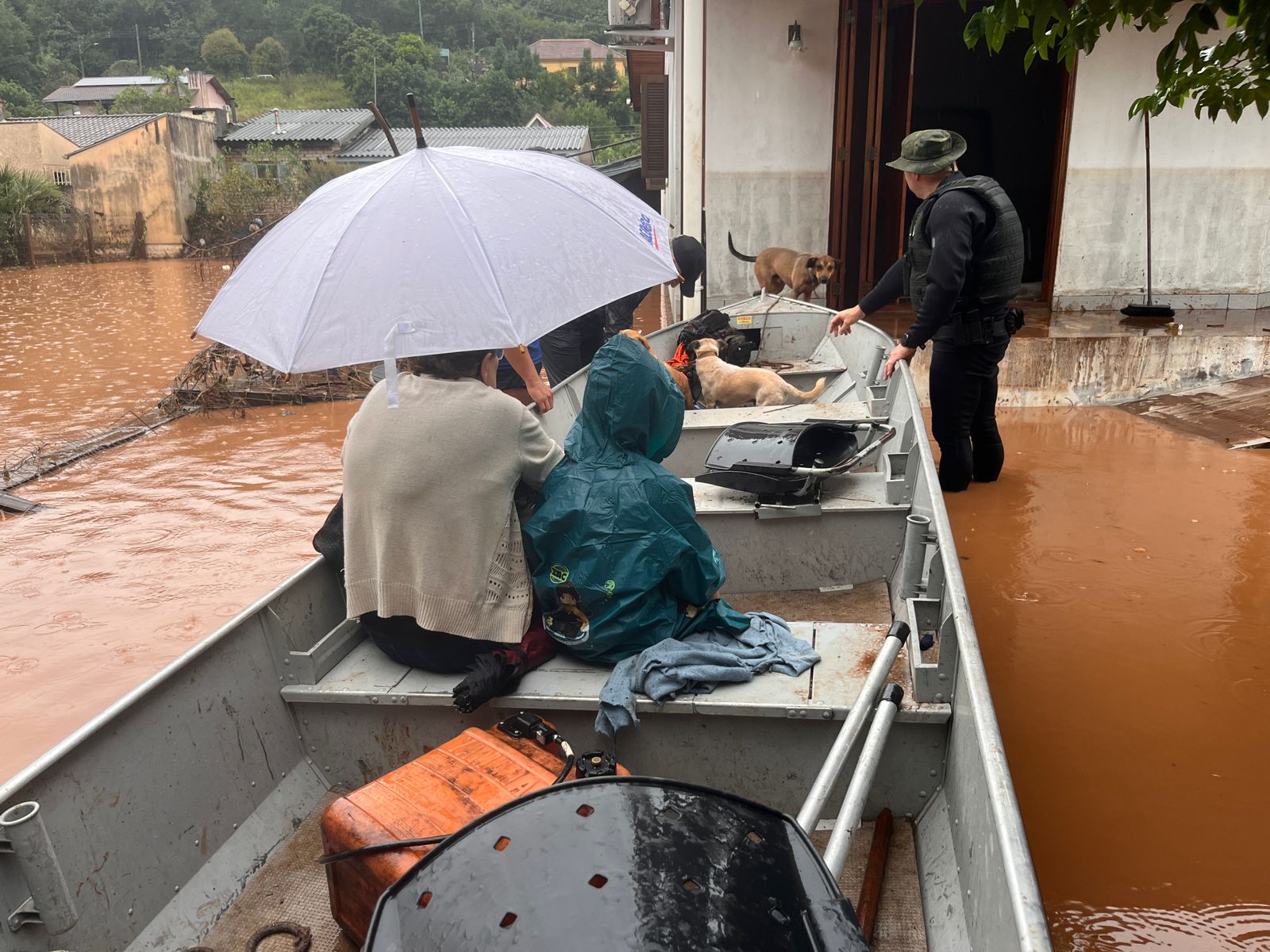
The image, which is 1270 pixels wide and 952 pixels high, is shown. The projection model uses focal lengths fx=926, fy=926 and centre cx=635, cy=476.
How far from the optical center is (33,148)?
1149 inches

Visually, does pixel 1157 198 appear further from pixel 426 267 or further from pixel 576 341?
pixel 426 267

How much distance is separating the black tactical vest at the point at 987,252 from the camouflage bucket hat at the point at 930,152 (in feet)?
0.32

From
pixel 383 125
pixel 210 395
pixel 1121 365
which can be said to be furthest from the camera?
pixel 210 395

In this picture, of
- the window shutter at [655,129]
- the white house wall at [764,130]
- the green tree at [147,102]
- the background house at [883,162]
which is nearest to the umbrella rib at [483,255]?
the background house at [883,162]

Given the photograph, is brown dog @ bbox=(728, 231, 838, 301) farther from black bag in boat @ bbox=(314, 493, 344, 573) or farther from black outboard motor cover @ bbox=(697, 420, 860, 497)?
black bag in boat @ bbox=(314, 493, 344, 573)

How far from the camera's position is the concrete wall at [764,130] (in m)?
9.15

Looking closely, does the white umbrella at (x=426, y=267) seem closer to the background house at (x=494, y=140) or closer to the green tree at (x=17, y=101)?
the background house at (x=494, y=140)

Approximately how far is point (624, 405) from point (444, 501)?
564 mm

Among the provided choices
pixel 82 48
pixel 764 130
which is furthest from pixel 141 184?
pixel 82 48

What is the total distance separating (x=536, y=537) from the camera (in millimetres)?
2588

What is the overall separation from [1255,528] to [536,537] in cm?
422

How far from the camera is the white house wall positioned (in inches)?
360

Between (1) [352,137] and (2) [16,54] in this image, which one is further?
(2) [16,54]

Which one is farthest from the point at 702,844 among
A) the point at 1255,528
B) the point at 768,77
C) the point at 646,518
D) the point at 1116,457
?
the point at 768,77
